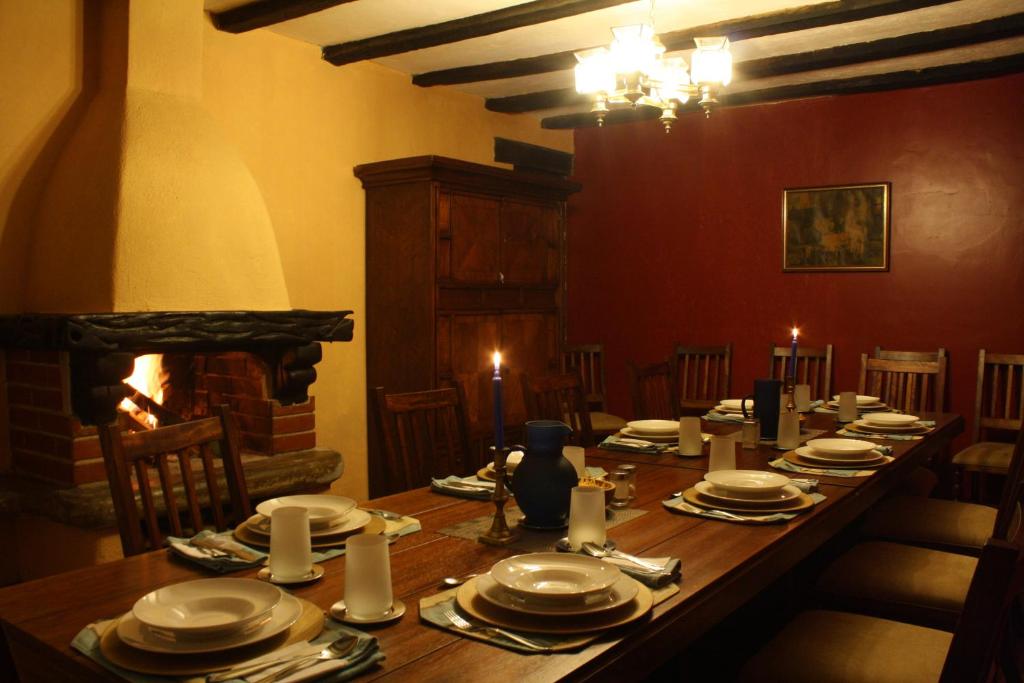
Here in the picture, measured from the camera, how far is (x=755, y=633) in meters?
2.77

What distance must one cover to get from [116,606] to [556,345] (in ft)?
12.6

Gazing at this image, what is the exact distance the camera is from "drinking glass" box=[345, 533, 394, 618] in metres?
1.32

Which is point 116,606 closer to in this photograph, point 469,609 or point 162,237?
point 469,609

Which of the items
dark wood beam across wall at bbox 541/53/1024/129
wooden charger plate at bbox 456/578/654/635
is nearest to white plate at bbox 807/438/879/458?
wooden charger plate at bbox 456/578/654/635

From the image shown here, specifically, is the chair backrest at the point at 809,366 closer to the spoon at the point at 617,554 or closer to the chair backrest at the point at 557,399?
the chair backrest at the point at 557,399

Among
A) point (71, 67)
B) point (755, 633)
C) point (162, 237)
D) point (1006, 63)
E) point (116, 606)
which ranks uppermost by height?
point (1006, 63)

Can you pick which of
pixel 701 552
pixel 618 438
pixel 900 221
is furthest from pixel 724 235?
pixel 701 552

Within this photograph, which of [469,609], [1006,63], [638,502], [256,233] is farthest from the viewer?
[1006,63]

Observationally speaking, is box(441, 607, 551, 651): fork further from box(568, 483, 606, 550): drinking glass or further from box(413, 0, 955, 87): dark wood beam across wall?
box(413, 0, 955, 87): dark wood beam across wall

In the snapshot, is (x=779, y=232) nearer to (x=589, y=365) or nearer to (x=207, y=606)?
(x=589, y=365)

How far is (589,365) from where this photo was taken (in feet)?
16.5

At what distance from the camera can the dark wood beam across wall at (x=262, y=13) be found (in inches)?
134

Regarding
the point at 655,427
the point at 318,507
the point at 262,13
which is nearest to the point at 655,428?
the point at 655,427

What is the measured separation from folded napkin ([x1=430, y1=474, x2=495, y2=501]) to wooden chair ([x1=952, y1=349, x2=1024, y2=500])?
255 centimetres
